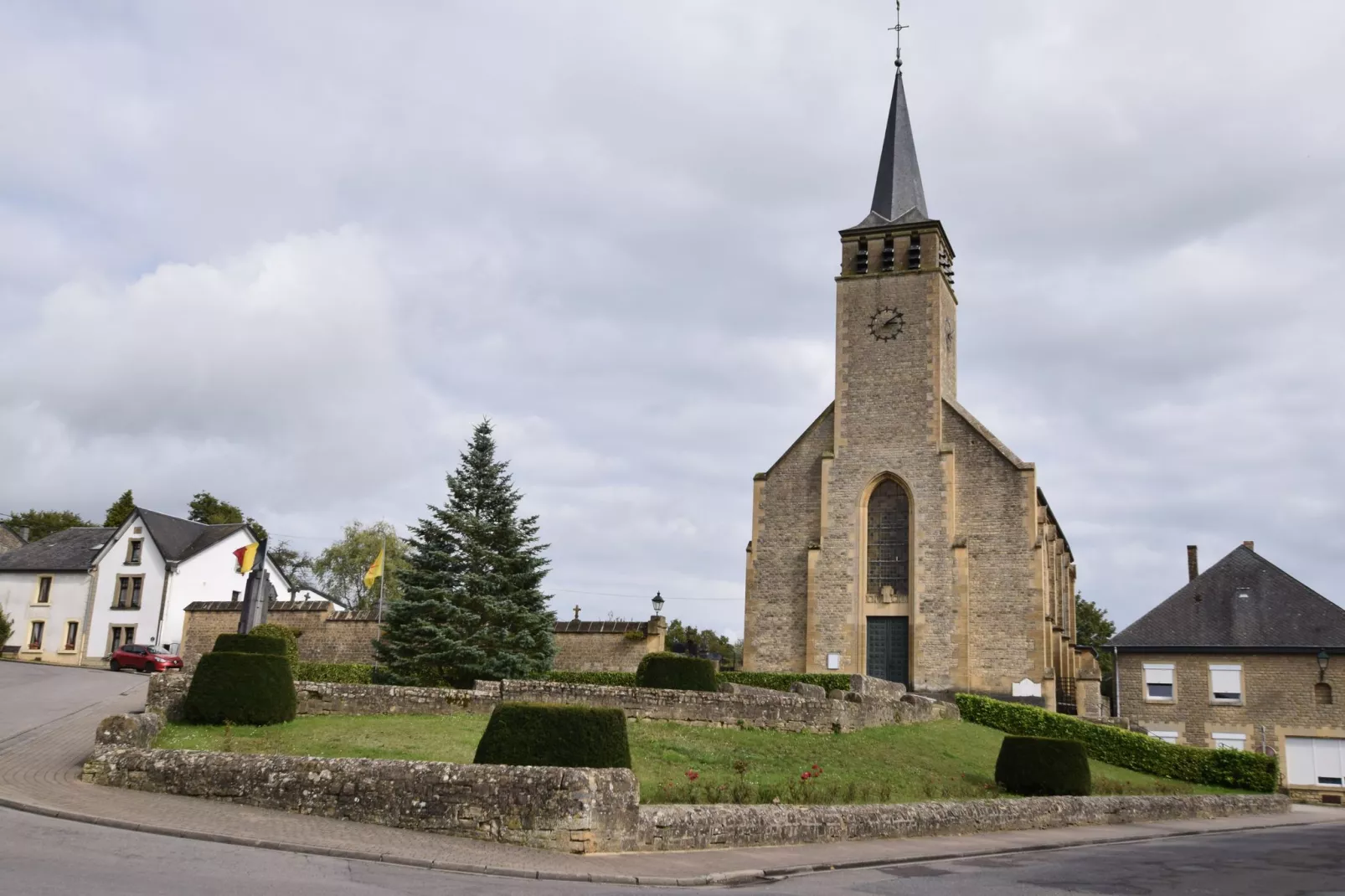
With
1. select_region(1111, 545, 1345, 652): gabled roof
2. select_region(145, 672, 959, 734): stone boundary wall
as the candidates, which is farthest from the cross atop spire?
select_region(145, 672, 959, 734): stone boundary wall

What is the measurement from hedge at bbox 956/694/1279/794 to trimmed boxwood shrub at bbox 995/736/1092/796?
7886 mm

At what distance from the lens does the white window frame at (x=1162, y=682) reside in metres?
35.5

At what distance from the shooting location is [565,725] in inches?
514

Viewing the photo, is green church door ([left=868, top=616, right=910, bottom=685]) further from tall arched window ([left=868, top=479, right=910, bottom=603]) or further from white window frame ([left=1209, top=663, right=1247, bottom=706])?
white window frame ([left=1209, top=663, right=1247, bottom=706])

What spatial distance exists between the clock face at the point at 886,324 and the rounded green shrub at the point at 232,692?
83.7 feet

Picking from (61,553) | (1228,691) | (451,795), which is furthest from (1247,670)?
(61,553)

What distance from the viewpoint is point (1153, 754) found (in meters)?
27.6

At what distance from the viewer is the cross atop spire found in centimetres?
3931

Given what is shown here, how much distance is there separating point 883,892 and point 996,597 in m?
24.4

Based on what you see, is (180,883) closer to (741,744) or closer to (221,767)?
(221,767)

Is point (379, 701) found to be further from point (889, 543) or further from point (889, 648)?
point (889, 543)

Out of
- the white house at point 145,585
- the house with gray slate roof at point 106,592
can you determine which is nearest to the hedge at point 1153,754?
the white house at point 145,585

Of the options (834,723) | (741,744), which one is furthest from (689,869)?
(834,723)

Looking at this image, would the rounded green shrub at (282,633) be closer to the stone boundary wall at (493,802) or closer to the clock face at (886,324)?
the stone boundary wall at (493,802)
